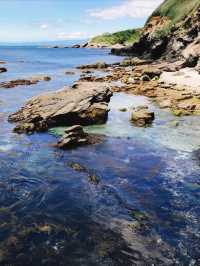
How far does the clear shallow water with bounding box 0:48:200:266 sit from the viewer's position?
15.7 m

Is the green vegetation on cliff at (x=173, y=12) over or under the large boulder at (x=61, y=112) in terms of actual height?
over

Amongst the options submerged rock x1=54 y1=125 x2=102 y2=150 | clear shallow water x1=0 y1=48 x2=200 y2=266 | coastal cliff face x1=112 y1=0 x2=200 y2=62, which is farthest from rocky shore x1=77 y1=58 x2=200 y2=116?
submerged rock x1=54 y1=125 x2=102 y2=150

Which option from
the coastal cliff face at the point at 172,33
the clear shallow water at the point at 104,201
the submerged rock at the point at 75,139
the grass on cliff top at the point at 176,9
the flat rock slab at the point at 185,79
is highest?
the grass on cliff top at the point at 176,9

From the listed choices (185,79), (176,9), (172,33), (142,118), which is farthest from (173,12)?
(142,118)

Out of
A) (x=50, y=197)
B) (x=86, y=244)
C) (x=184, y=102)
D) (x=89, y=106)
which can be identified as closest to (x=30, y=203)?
(x=50, y=197)

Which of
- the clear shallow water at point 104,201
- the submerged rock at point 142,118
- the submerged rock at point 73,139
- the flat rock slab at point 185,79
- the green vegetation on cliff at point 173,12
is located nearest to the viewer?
the clear shallow water at point 104,201

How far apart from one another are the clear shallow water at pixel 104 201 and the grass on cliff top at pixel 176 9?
334ft

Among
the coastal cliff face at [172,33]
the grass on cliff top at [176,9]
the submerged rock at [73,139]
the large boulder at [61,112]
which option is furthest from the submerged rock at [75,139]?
the grass on cliff top at [176,9]

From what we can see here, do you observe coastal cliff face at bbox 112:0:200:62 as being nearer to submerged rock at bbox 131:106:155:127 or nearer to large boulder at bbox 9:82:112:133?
submerged rock at bbox 131:106:155:127

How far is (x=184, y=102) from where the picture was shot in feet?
148

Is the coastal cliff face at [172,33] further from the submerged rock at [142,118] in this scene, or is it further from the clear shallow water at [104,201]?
the clear shallow water at [104,201]

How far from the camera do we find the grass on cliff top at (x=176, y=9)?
4921 inches

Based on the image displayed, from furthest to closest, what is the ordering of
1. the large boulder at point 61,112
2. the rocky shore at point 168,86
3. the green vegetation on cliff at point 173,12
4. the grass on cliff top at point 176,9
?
the grass on cliff top at point 176,9 → the green vegetation on cliff at point 173,12 → the rocky shore at point 168,86 → the large boulder at point 61,112

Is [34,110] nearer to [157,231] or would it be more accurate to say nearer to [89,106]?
[89,106]
